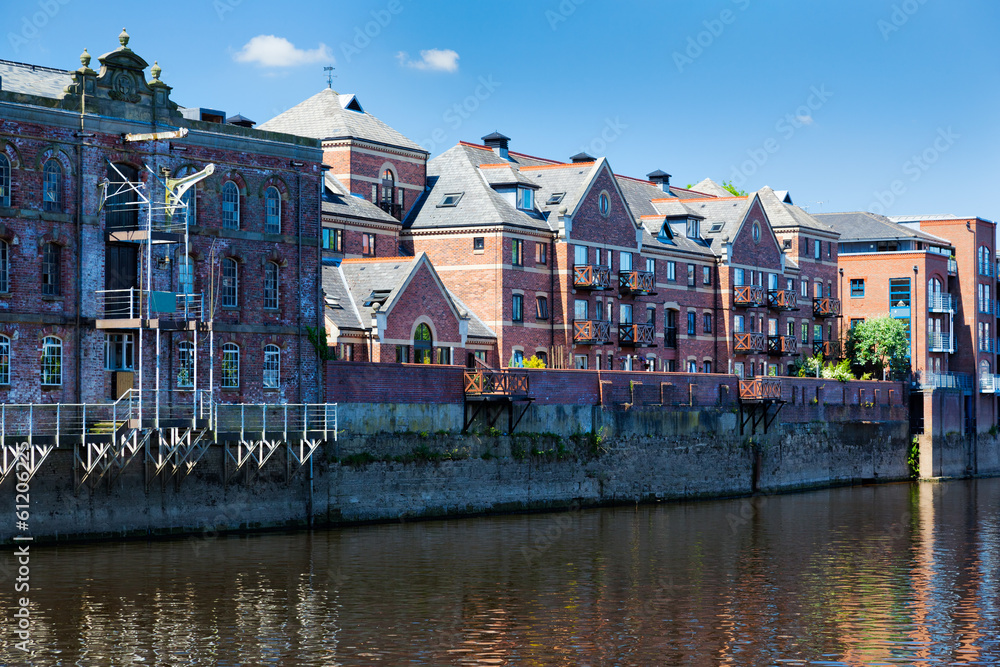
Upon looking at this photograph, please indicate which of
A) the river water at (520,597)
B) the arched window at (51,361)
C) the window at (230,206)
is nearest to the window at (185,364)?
the arched window at (51,361)

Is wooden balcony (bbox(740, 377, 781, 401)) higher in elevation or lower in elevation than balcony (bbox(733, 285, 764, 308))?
lower

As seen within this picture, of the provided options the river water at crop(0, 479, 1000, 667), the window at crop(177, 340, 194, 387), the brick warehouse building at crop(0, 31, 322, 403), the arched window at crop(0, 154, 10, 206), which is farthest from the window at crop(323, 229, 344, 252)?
the arched window at crop(0, 154, 10, 206)

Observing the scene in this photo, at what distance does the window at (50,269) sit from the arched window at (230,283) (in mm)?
6260

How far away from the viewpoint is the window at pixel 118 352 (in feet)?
157

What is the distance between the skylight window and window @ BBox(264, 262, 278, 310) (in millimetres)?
23292

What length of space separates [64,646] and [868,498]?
166 ft

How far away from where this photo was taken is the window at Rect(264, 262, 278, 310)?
52.5m

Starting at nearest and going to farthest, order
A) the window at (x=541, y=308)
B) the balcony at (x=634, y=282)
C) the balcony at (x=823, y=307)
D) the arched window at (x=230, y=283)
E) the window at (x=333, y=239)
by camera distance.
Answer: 1. the arched window at (x=230, y=283)
2. the window at (x=333, y=239)
3. the window at (x=541, y=308)
4. the balcony at (x=634, y=282)
5. the balcony at (x=823, y=307)

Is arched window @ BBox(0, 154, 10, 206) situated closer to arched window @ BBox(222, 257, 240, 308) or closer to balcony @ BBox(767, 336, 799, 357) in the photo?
arched window @ BBox(222, 257, 240, 308)

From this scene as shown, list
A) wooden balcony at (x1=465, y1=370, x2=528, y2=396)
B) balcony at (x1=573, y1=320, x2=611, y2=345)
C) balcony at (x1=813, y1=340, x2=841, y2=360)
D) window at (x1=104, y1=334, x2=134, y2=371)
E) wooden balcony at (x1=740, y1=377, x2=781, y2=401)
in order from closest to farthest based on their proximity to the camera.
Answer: window at (x1=104, y1=334, x2=134, y2=371)
wooden balcony at (x1=465, y1=370, x2=528, y2=396)
wooden balcony at (x1=740, y1=377, x2=781, y2=401)
balcony at (x1=573, y1=320, x2=611, y2=345)
balcony at (x1=813, y1=340, x2=841, y2=360)

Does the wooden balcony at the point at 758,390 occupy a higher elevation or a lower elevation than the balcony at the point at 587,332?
lower

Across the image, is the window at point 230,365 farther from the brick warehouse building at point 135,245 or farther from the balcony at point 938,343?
the balcony at point 938,343

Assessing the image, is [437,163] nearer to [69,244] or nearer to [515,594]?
[69,244]

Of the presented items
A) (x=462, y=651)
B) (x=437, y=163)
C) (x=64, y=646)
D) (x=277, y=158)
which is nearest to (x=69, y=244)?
(x=277, y=158)
